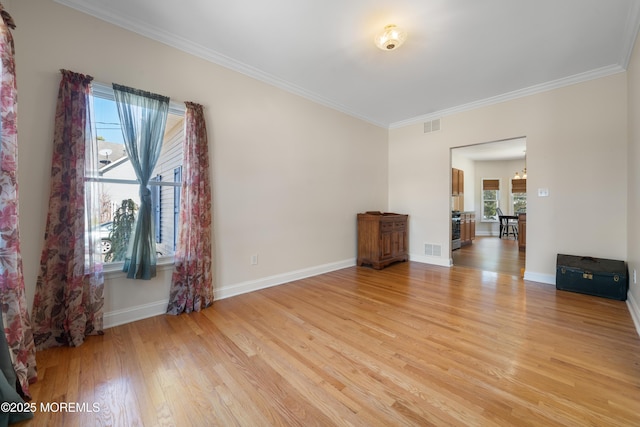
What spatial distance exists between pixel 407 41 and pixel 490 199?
9318mm

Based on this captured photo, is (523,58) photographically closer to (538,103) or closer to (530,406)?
(538,103)

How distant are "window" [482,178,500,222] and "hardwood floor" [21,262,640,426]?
7.78 metres

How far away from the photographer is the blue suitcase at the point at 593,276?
2.95 m

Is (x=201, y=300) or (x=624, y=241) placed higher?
(x=624, y=241)

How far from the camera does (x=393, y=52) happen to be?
2.87 meters

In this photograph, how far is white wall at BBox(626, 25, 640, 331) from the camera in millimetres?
2439

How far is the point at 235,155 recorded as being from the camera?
3.14 metres

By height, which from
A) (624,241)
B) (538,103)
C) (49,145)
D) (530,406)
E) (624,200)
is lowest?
(530,406)

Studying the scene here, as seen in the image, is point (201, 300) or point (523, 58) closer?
point (201, 300)

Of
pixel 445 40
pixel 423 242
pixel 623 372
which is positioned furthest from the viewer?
pixel 423 242

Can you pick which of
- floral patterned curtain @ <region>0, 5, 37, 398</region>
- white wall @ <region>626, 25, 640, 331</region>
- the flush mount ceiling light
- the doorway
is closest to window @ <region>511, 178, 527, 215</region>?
the doorway

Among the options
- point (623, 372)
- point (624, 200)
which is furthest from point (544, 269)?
point (623, 372)

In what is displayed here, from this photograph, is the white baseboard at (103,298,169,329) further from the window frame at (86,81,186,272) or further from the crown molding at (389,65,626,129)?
the crown molding at (389,65,626,129)

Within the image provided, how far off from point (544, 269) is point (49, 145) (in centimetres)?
583
